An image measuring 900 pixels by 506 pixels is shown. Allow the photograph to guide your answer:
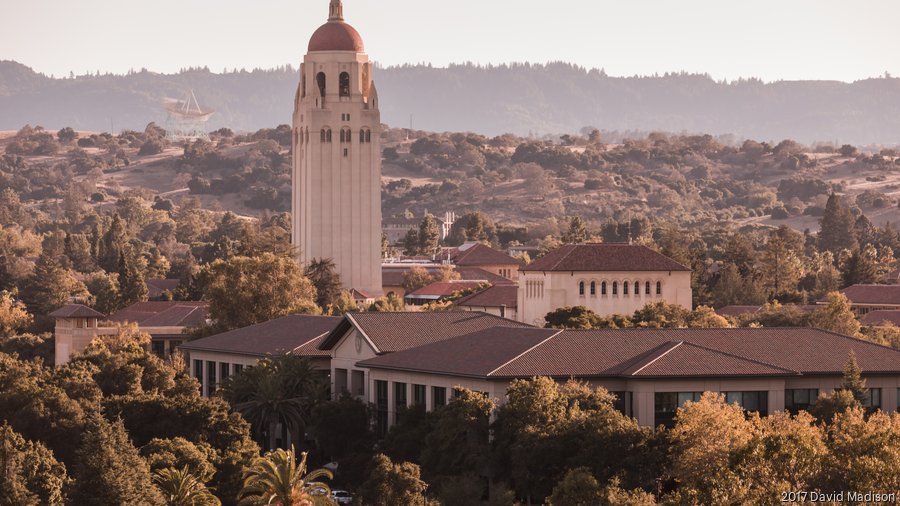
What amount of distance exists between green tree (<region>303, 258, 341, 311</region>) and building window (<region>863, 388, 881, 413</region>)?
71.2m

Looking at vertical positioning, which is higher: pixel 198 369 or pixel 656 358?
pixel 656 358

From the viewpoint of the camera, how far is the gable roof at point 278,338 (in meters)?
95.1

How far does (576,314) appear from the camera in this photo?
4550 inches

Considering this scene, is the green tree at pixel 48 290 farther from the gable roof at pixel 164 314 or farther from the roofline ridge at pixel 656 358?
the roofline ridge at pixel 656 358

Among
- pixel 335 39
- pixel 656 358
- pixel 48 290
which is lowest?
pixel 48 290

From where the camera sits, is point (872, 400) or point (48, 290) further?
point (48, 290)

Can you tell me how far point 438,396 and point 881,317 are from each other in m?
67.8

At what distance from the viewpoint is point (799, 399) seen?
79.7 meters

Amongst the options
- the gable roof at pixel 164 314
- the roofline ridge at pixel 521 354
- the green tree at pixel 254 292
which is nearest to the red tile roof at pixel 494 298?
the green tree at pixel 254 292

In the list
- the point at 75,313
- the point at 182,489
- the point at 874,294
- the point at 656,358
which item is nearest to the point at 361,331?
the point at 656,358

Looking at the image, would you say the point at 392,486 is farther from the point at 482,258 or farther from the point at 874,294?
the point at 482,258

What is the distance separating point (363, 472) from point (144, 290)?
83.7 meters

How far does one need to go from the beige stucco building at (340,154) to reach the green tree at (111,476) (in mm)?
97804

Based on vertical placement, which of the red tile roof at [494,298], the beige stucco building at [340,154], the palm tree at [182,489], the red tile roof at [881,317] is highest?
the beige stucco building at [340,154]
